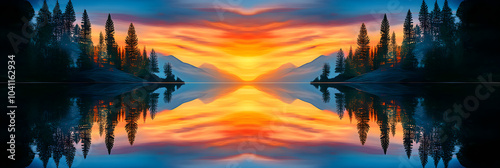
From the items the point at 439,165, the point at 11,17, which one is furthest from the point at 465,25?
the point at 11,17

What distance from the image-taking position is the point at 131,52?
122 metres

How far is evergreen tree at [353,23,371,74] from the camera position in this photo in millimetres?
129125

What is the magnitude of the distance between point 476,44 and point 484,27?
4755 millimetres

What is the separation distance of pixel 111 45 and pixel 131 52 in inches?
284

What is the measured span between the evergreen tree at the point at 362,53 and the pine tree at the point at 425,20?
19623 millimetres

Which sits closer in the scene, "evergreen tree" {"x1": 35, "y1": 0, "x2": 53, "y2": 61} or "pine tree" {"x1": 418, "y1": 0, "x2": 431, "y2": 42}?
"evergreen tree" {"x1": 35, "y1": 0, "x2": 53, "y2": 61}

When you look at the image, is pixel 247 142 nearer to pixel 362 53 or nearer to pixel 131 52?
pixel 131 52

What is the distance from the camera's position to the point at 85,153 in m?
8.09

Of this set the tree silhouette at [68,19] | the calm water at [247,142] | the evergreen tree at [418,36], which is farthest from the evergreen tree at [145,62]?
the calm water at [247,142]

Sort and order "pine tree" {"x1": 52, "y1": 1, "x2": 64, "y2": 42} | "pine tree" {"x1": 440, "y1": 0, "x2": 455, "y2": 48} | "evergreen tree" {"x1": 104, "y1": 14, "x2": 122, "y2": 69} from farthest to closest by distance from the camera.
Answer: "evergreen tree" {"x1": 104, "y1": 14, "x2": 122, "y2": 69}, "pine tree" {"x1": 52, "y1": 1, "x2": 64, "y2": 42}, "pine tree" {"x1": 440, "y1": 0, "x2": 455, "y2": 48}

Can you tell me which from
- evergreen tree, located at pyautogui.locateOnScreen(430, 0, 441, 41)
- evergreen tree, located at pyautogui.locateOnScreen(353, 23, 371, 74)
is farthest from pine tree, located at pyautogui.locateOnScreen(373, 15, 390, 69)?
evergreen tree, located at pyautogui.locateOnScreen(430, 0, 441, 41)

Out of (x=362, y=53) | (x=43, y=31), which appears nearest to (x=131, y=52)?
(x=43, y=31)

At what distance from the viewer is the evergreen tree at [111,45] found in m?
117

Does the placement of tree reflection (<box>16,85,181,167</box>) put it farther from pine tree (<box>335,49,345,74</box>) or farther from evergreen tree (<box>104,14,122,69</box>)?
pine tree (<box>335,49,345,74</box>)
